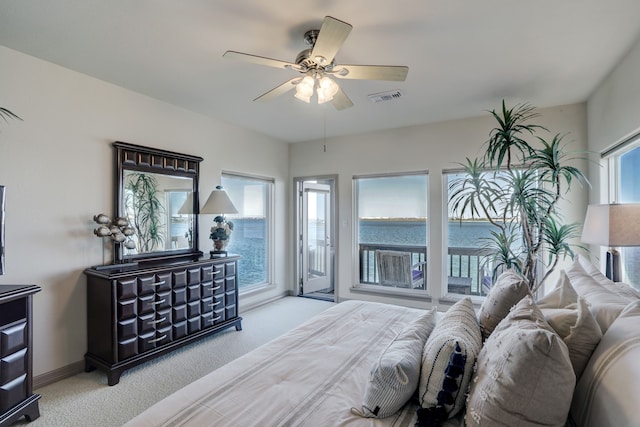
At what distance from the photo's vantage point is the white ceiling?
6.29 feet

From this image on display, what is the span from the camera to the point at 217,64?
8.54 feet

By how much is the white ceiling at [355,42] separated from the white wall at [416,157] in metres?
0.47

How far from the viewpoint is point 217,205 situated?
3.55 meters

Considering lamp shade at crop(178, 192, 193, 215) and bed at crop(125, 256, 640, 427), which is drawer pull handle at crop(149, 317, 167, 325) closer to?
lamp shade at crop(178, 192, 193, 215)

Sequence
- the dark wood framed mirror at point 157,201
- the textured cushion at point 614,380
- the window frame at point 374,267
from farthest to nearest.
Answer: the window frame at point 374,267 → the dark wood framed mirror at point 157,201 → the textured cushion at point 614,380

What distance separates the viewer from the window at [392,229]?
441cm

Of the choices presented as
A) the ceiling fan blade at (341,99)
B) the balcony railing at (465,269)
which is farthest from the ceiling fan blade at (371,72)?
the balcony railing at (465,269)

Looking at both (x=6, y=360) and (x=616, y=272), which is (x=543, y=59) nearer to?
(x=616, y=272)

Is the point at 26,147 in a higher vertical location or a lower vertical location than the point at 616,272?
higher

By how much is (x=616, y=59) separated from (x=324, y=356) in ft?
10.5

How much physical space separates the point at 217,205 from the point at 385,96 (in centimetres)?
222

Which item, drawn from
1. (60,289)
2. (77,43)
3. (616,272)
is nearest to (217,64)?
(77,43)

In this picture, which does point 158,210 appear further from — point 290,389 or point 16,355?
point 290,389

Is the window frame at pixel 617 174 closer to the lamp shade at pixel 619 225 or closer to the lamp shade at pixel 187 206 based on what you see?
the lamp shade at pixel 619 225
